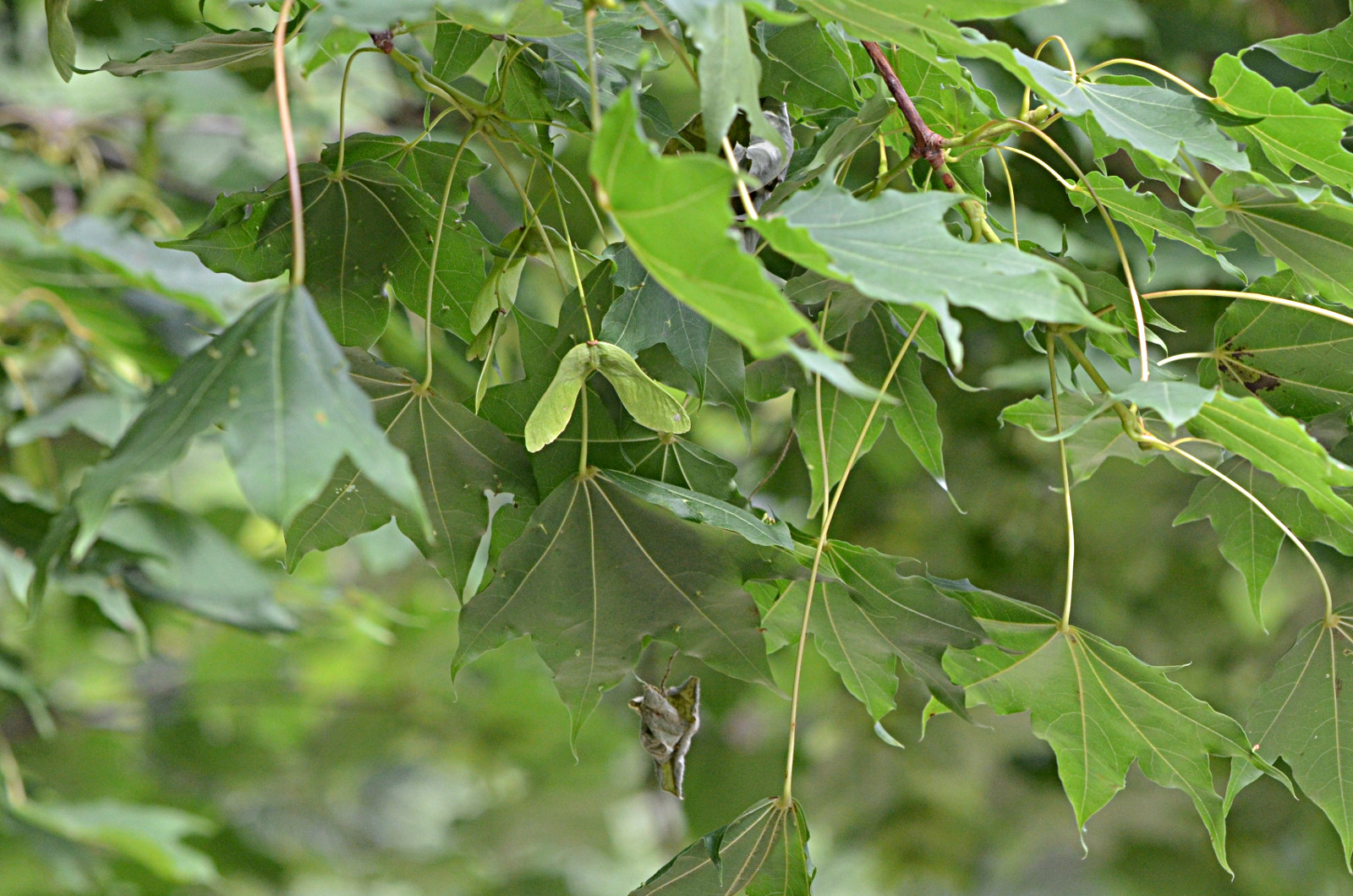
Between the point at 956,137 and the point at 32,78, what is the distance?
5.38 feet

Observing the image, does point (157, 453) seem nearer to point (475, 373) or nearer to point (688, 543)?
point (688, 543)

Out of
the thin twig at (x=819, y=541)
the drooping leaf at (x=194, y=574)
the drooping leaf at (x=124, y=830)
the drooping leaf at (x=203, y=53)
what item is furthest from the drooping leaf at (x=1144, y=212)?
the drooping leaf at (x=124, y=830)

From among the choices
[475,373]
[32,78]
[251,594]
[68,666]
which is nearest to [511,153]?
[475,373]

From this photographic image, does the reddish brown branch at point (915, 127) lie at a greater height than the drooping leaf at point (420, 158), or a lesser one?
greater

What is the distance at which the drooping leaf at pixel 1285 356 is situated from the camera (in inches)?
24.9

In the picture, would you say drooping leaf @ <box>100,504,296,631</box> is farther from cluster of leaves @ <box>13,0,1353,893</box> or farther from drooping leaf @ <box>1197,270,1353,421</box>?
drooping leaf @ <box>1197,270,1353,421</box>

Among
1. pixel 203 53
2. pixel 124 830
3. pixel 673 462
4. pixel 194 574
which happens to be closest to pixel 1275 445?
pixel 673 462

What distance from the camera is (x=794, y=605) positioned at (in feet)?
2.04

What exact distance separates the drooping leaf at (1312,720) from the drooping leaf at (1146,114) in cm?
29

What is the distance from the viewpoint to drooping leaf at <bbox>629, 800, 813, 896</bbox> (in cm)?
61

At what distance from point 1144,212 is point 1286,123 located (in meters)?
0.07

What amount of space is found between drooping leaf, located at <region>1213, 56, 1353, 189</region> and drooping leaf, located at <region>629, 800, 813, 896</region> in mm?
406

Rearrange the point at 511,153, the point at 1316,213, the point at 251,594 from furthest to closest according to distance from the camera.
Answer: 1. the point at 511,153
2. the point at 251,594
3. the point at 1316,213

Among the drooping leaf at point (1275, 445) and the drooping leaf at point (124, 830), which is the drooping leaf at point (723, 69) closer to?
the drooping leaf at point (1275, 445)
